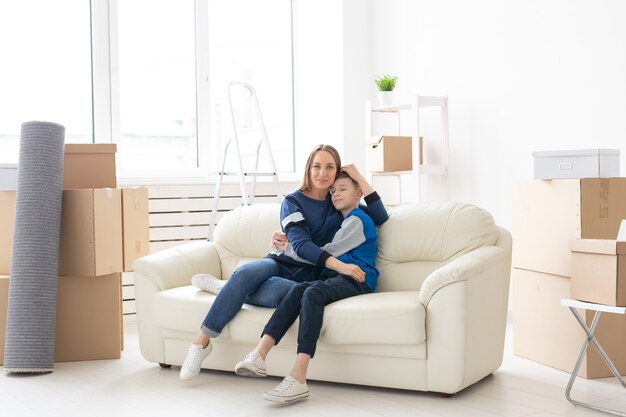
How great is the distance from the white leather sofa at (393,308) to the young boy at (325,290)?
78 millimetres

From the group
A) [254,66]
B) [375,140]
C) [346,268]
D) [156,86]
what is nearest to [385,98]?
[375,140]

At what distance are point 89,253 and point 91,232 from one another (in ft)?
0.35

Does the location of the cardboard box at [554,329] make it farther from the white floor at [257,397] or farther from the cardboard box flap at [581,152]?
the cardboard box flap at [581,152]

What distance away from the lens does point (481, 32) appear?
4.93m

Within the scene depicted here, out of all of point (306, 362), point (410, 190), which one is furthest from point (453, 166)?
point (306, 362)

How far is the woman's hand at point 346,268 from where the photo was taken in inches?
136

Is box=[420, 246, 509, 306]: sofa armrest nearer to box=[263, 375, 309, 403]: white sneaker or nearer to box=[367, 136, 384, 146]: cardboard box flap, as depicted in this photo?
box=[263, 375, 309, 403]: white sneaker

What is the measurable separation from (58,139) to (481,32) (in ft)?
8.49

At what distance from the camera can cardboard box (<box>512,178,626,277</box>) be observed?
3496mm

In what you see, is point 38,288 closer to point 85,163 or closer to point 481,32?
point 85,163

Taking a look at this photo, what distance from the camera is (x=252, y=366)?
10.5ft

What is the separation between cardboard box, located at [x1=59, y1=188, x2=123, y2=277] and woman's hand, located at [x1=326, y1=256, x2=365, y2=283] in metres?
1.23

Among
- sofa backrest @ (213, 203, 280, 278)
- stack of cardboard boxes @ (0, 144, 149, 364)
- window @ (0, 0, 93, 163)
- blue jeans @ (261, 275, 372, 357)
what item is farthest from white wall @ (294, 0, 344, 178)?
blue jeans @ (261, 275, 372, 357)

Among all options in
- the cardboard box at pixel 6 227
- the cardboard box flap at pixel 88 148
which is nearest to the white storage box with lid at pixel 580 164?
the cardboard box flap at pixel 88 148
